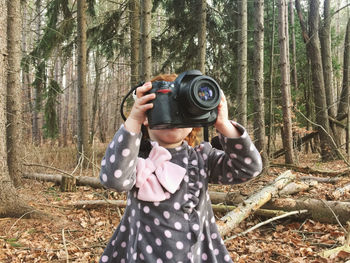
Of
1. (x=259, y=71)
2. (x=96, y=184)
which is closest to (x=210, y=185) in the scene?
(x=96, y=184)

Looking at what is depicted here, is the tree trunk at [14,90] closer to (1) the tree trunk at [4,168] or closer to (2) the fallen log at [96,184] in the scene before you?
(2) the fallen log at [96,184]

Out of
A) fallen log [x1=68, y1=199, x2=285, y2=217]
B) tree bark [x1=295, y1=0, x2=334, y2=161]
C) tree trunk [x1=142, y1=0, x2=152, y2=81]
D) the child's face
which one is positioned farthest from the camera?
tree bark [x1=295, y1=0, x2=334, y2=161]

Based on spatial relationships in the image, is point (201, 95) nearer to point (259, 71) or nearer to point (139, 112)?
point (139, 112)

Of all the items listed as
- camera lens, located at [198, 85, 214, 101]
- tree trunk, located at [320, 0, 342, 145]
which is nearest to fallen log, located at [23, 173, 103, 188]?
camera lens, located at [198, 85, 214, 101]

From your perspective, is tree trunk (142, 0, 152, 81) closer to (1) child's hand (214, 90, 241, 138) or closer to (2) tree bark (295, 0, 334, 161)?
(1) child's hand (214, 90, 241, 138)

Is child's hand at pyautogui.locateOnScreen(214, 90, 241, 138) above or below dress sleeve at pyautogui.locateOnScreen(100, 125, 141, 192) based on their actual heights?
above

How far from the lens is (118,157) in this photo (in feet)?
3.93

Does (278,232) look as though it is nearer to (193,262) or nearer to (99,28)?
(193,262)

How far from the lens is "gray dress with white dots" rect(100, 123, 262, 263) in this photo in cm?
122

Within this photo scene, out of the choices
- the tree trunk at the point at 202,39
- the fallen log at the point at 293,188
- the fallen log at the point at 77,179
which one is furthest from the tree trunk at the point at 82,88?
the fallen log at the point at 293,188

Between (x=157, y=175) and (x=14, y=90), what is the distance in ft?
13.8

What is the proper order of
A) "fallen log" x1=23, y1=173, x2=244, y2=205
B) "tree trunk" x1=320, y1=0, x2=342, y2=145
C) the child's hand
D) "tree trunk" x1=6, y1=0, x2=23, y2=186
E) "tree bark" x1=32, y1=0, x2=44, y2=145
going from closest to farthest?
1. the child's hand
2. "fallen log" x1=23, y1=173, x2=244, y2=205
3. "tree trunk" x1=6, y1=0, x2=23, y2=186
4. "tree bark" x1=32, y1=0, x2=44, y2=145
5. "tree trunk" x1=320, y1=0, x2=342, y2=145

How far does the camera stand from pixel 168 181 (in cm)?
134

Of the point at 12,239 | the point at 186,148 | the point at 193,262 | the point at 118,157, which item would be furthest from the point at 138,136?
the point at 12,239
